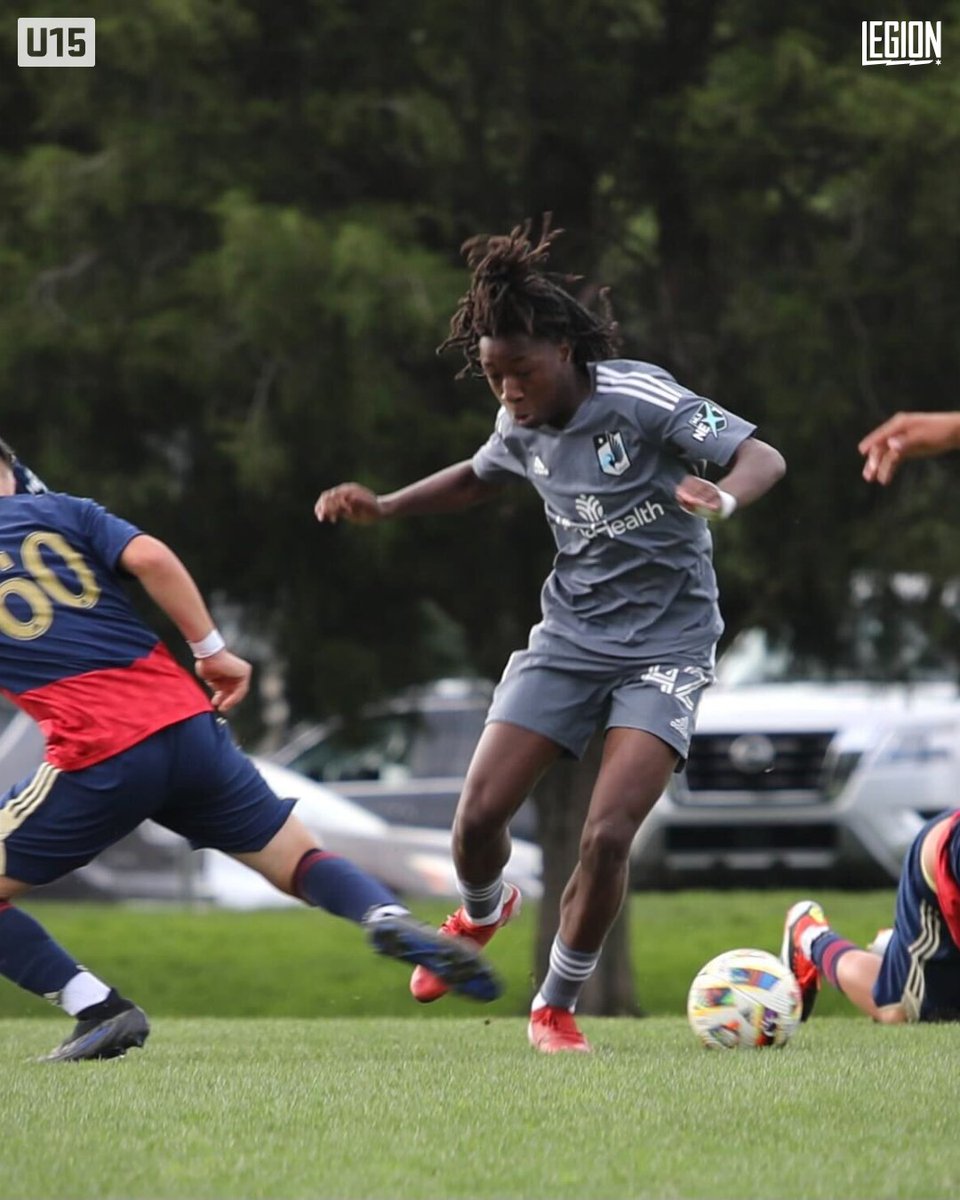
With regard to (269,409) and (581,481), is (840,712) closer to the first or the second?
(269,409)

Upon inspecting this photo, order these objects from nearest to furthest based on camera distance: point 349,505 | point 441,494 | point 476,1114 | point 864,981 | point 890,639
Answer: point 476,1114 < point 349,505 < point 441,494 < point 864,981 < point 890,639

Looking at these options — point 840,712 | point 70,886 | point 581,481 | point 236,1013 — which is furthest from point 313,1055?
point 70,886

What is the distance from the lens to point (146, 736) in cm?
613

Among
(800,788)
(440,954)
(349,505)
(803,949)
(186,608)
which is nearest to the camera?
(440,954)

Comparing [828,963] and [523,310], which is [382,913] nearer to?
[523,310]

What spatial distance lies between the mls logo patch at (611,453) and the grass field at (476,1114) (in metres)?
1.71

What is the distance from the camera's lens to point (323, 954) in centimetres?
1438

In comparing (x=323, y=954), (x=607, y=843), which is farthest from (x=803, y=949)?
(x=323, y=954)

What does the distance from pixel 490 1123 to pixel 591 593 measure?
2320mm

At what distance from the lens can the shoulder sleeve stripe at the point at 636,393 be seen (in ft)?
21.8

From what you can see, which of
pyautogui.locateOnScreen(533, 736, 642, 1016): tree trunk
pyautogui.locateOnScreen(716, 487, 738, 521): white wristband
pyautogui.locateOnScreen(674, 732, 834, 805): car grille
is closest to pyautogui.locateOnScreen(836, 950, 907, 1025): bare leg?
pyautogui.locateOnScreen(716, 487, 738, 521): white wristband

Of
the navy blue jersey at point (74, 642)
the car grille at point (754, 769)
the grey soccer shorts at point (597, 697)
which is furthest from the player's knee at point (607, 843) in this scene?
the car grille at point (754, 769)

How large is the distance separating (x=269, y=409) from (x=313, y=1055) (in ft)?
12.7

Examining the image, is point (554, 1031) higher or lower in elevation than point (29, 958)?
lower
